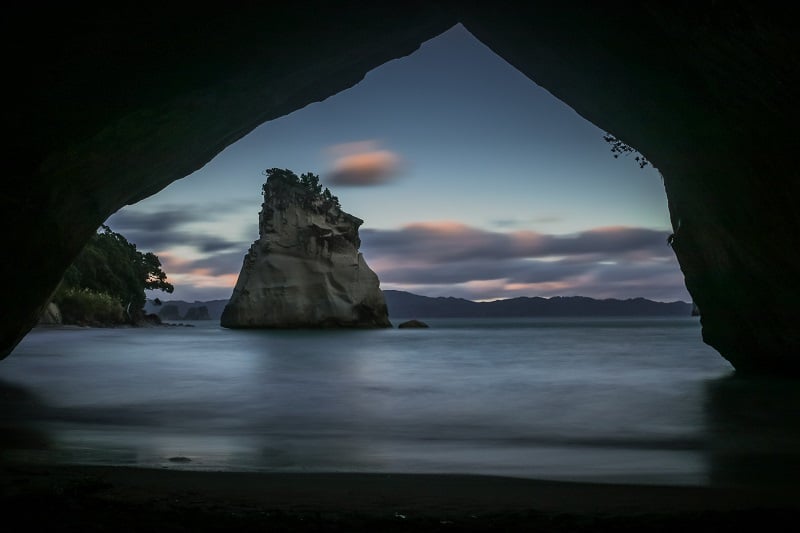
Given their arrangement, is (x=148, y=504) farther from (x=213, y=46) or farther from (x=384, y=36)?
(x=384, y=36)

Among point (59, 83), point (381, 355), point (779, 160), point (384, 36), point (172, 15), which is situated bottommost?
point (381, 355)

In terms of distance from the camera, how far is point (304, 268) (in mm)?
66312

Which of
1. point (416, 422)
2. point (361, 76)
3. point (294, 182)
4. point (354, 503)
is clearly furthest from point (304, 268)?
point (354, 503)

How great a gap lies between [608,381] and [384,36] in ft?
36.3

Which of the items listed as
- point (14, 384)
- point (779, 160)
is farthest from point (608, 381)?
point (14, 384)

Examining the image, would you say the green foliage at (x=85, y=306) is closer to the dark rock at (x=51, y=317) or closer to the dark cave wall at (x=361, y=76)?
the dark rock at (x=51, y=317)

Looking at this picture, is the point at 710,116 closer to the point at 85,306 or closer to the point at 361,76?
the point at 361,76

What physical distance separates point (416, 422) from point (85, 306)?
62.0 meters

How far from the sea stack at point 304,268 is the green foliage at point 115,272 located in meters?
14.4

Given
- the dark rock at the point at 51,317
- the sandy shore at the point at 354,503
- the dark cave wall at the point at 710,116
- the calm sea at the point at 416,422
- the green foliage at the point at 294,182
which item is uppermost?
the green foliage at the point at 294,182

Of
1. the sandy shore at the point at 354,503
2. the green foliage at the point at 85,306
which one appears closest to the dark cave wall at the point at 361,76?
the sandy shore at the point at 354,503

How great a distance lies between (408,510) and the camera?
4.33 metres

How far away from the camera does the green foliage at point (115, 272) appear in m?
64.4

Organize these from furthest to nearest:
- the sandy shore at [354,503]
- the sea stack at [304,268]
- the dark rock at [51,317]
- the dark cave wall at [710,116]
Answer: the sea stack at [304,268] → the dark rock at [51,317] → the dark cave wall at [710,116] → the sandy shore at [354,503]
